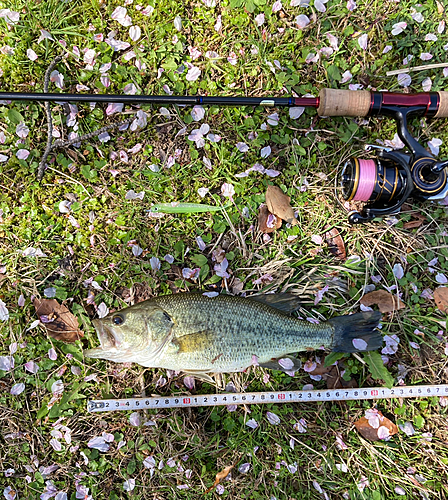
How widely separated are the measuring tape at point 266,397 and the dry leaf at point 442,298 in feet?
2.46

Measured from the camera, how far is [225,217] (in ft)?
11.1

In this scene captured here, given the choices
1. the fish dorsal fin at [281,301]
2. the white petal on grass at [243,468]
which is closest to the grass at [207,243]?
the white petal on grass at [243,468]

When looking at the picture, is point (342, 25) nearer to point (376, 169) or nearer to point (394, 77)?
point (394, 77)

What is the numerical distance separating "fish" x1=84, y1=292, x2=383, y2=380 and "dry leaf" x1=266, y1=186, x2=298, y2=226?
79cm

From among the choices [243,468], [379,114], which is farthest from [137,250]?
[379,114]

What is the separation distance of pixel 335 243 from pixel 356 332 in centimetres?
87

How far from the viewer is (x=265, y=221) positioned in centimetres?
337

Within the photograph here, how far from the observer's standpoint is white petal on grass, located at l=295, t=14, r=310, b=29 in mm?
3445

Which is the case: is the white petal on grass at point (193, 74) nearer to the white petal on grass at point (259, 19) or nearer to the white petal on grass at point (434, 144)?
the white petal on grass at point (259, 19)

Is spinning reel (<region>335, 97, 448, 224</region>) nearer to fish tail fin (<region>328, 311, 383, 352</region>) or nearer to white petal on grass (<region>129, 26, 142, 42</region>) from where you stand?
fish tail fin (<region>328, 311, 383, 352</region>)

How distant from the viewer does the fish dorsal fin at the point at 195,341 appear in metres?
2.77

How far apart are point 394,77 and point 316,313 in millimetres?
2489

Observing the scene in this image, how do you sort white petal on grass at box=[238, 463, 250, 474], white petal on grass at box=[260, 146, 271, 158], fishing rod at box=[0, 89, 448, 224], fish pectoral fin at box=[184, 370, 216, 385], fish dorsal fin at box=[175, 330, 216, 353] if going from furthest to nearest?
1. white petal on grass at box=[260, 146, 271, 158]
2. white petal on grass at box=[238, 463, 250, 474]
3. fishing rod at box=[0, 89, 448, 224]
4. fish pectoral fin at box=[184, 370, 216, 385]
5. fish dorsal fin at box=[175, 330, 216, 353]

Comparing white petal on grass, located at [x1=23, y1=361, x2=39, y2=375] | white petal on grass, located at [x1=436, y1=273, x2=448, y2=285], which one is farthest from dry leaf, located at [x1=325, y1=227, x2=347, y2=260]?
white petal on grass, located at [x1=23, y1=361, x2=39, y2=375]
